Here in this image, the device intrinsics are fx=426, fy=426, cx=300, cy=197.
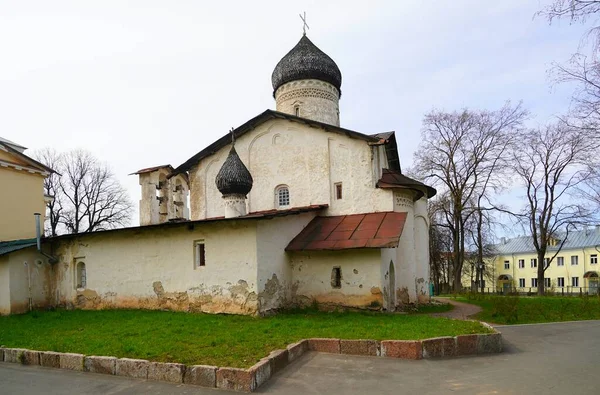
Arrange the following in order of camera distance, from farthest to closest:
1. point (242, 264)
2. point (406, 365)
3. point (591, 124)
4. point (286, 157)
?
point (286, 157) → point (242, 264) → point (591, 124) → point (406, 365)

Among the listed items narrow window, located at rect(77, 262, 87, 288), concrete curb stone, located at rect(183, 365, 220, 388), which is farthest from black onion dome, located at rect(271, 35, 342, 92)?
concrete curb stone, located at rect(183, 365, 220, 388)

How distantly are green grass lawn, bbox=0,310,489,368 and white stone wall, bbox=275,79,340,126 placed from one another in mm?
10868

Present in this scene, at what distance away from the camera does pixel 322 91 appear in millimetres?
21062

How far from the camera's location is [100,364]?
7543 mm

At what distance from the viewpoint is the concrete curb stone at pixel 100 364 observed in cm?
744

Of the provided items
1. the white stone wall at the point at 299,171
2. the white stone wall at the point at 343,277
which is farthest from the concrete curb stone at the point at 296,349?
the white stone wall at the point at 299,171

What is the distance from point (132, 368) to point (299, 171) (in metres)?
11.1

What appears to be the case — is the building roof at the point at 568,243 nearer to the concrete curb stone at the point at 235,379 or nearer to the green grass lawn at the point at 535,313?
the green grass lawn at the point at 535,313

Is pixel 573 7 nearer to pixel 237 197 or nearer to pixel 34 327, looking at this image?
pixel 237 197

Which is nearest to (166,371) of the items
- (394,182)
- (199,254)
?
(199,254)

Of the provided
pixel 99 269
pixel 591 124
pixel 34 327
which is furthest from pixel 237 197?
pixel 591 124

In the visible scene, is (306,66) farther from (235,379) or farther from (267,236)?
(235,379)

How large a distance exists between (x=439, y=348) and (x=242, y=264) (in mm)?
6417

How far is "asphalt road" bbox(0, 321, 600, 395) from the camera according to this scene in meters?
6.46
